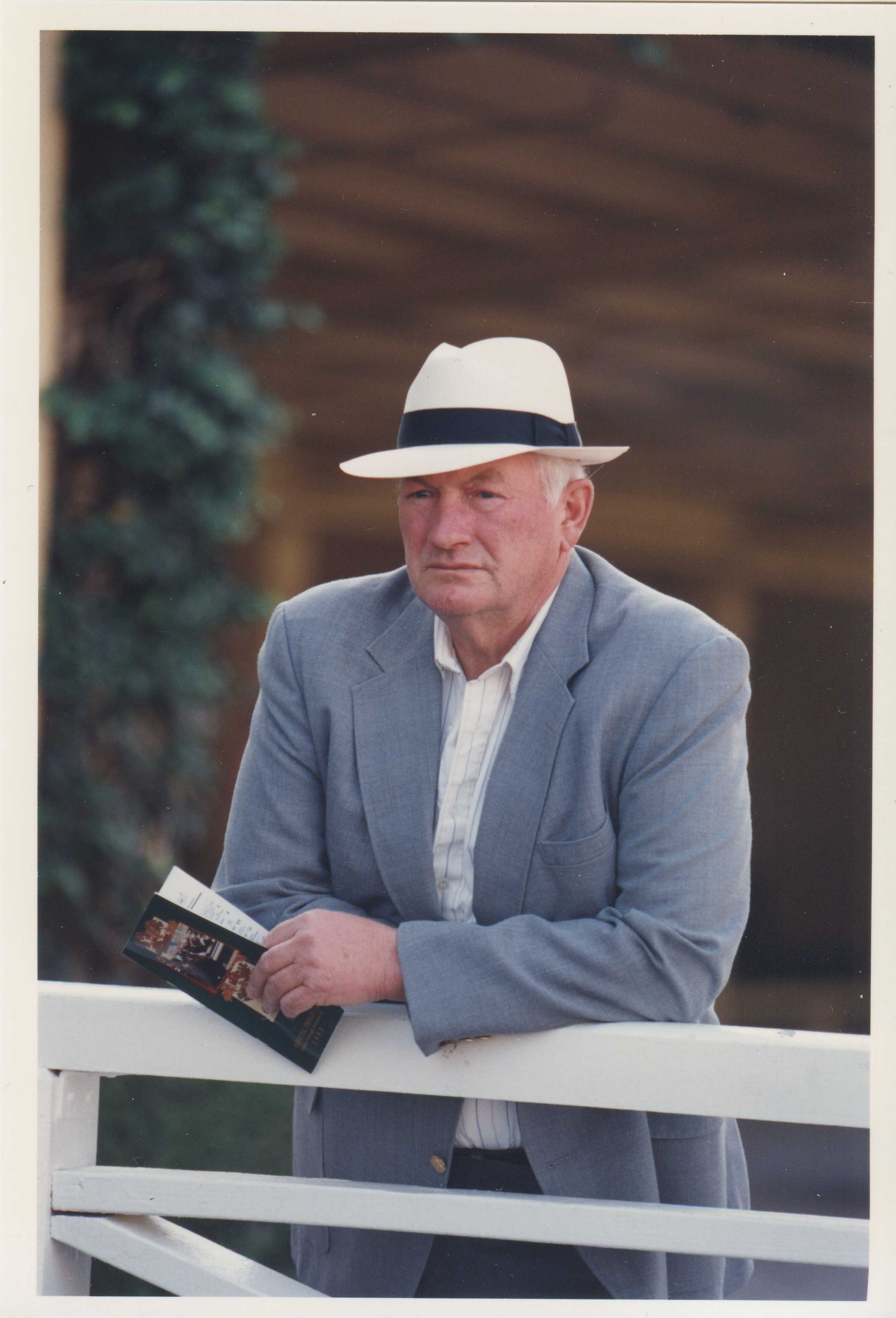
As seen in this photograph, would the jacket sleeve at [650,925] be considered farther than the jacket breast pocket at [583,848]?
No

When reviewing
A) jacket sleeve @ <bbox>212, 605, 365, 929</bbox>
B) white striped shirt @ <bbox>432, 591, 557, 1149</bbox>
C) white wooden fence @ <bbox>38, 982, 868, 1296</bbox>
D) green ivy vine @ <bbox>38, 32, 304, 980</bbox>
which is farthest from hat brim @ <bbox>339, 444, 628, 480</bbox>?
green ivy vine @ <bbox>38, 32, 304, 980</bbox>

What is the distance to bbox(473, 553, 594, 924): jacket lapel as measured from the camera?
1945 millimetres

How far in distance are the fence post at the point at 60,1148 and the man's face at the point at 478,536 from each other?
86 cm

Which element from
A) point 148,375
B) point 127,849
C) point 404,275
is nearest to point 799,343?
point 404,275

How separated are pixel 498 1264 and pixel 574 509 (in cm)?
117

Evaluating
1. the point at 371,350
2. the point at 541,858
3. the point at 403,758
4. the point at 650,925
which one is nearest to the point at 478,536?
the point at 403,758

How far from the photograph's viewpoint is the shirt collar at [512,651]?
2.07 m

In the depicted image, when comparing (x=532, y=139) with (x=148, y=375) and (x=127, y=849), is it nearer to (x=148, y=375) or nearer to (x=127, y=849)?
(x=148, y=375)

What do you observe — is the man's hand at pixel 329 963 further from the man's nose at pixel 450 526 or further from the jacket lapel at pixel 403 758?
the man's nose at pixel 450 526

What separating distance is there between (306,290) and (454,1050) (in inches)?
151

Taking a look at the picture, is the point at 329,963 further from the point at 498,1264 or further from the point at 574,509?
the point at 574,509

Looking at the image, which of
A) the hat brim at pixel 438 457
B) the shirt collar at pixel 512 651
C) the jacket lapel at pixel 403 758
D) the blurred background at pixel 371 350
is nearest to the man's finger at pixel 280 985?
the jacket lapel at pixel 403 758

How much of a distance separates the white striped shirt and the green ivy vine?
216 centimetres

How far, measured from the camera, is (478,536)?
200 cm
